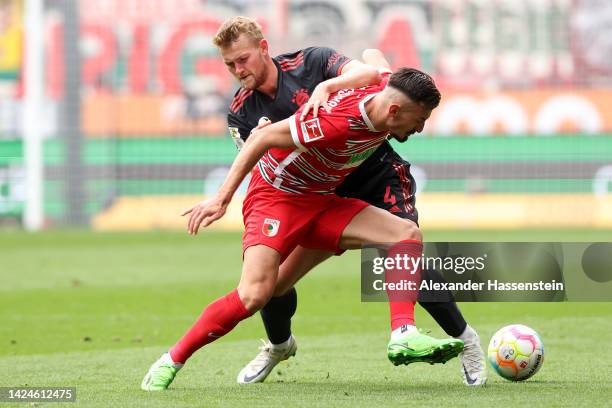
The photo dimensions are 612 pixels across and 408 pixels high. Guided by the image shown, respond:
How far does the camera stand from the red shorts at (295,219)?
20.2ft

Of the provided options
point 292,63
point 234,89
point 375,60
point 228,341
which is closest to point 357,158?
point 375,60

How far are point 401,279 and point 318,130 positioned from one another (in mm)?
906

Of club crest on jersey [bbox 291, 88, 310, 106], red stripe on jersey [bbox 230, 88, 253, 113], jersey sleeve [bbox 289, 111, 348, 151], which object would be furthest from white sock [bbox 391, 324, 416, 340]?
red stripe on jersey [bbox 230, 88, 253, 113]

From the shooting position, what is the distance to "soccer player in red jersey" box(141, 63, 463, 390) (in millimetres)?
5715

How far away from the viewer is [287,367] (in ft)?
23.9

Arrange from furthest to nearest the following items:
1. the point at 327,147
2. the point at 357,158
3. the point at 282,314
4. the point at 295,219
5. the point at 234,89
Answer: the point at 234,89 → the point at 282,314 → the point at 295,219 → the point at 357,158 → the point at 327,147

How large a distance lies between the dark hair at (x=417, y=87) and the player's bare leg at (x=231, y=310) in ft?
3.68

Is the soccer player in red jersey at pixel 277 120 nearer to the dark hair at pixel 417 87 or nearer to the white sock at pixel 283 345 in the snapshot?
the white sock at pixel 283 345

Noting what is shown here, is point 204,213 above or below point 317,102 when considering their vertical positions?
below

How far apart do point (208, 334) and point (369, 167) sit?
4.46 ft

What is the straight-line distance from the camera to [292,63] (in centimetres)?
665

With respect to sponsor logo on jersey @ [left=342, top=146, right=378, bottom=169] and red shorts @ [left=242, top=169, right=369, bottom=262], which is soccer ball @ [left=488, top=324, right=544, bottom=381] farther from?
sponsor logo on jersey @ [left=342, top=146, right=378, bottom=169]

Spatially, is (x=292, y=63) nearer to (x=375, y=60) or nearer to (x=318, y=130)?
(x=375, y=60)

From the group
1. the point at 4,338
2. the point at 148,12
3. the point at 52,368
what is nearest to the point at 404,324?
the point at 52,368
